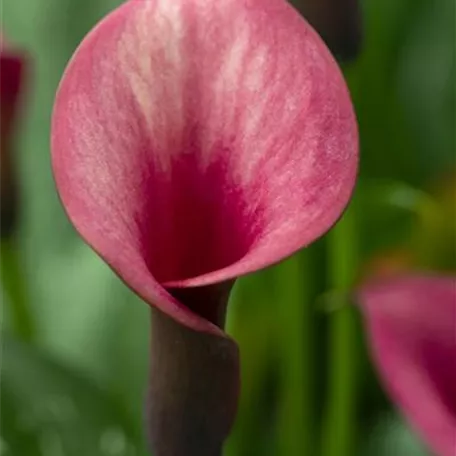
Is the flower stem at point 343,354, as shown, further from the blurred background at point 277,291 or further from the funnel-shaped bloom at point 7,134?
the funnel-shaped bloom at point 7,134

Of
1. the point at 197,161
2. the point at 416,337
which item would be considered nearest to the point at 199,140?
the point at 197,161

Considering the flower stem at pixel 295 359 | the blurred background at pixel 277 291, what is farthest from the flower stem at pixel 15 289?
the flower stem at pixel 295 359

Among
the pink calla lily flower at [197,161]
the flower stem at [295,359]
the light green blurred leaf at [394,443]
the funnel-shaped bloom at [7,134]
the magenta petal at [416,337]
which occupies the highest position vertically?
the pink calla lily flower at [197,161]

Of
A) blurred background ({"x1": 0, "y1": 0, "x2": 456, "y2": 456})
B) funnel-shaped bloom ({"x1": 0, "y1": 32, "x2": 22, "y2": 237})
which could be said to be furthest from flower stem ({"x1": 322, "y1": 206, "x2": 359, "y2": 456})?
funnel-shaped bloom ({"x1": 0, "y1": 32, "x2": 22, "y2": 237})

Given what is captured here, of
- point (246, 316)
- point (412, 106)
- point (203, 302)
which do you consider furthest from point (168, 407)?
point (412, 106)

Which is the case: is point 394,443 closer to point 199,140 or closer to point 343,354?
point 343,354

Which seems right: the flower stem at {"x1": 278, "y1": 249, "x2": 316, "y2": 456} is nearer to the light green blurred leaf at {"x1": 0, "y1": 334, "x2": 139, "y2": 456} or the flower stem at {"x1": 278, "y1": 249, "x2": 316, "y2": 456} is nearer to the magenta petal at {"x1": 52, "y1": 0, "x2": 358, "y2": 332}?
the light green blurred leaf at {"x1": 0, "y1": 334, "x2": 139, "y2": 456}
